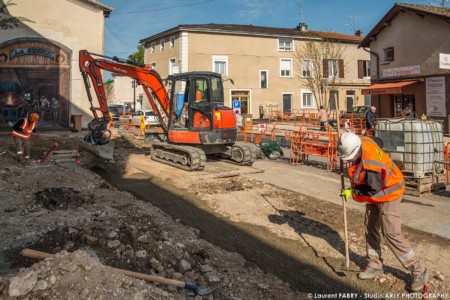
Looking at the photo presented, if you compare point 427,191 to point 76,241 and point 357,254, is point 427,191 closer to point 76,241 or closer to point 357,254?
point 357,254

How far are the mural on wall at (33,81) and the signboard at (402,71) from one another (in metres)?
19.0

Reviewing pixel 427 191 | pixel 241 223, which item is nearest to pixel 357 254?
pixel 241 223

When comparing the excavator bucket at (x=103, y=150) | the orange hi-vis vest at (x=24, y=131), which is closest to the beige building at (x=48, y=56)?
the orange hi-vis vest at (x=24, y=131)

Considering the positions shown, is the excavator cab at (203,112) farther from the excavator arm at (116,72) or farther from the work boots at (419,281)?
→ the work boots at (419,281)

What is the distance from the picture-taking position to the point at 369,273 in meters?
4.96

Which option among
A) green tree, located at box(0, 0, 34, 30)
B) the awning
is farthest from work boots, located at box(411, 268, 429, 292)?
the awning

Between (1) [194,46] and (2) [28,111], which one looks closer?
(2) [28,111]

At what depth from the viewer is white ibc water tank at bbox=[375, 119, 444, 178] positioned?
9352mm

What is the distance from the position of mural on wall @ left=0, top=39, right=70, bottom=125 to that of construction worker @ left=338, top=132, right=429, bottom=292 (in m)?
18.9

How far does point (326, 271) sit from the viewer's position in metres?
5.19

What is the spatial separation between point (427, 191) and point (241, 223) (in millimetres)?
5115

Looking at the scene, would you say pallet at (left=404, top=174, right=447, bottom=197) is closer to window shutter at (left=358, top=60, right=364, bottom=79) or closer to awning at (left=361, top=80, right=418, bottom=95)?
awning at (left=361, top=80, right=418, bottom=95)

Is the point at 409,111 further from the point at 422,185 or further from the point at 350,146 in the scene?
the point at 350,146

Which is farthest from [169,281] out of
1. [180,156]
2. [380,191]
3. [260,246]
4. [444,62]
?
[444,62]
